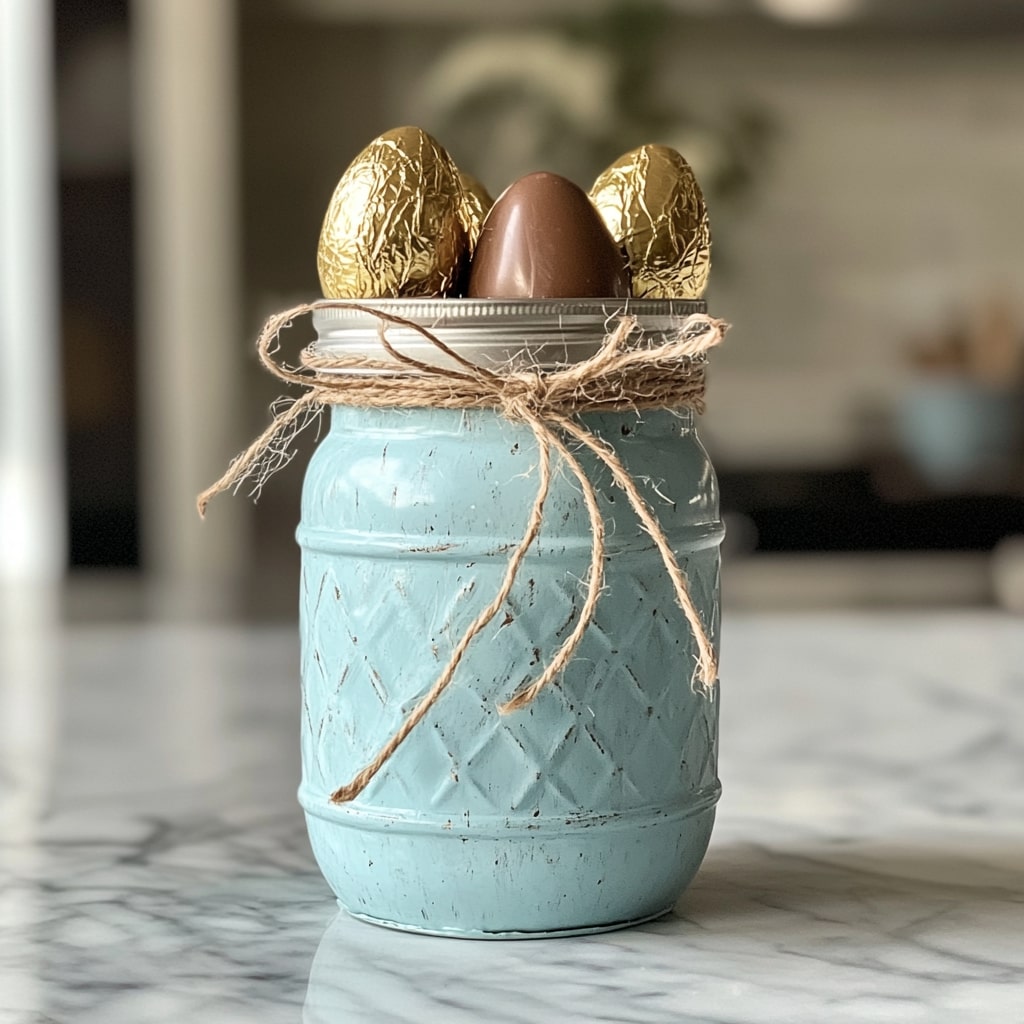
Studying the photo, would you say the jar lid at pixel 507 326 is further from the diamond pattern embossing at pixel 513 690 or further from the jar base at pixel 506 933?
the jar base at pixel 506 933

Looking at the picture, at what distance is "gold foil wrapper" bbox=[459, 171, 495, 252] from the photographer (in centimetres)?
65

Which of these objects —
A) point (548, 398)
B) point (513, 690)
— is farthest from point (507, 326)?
point (513, 690)

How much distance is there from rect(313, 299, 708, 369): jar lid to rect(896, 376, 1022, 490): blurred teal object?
199 centimetres

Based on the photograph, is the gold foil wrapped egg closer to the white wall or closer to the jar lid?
the jar lid

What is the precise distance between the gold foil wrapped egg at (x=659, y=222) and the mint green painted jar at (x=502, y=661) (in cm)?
2

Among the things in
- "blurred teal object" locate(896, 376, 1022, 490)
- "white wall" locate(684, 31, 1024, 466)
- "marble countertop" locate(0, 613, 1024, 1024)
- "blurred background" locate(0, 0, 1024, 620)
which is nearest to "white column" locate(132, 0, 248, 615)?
"blurred background" locate(0, 0, 1024, 620)

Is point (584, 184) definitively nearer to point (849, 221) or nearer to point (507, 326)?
point (849, 221)

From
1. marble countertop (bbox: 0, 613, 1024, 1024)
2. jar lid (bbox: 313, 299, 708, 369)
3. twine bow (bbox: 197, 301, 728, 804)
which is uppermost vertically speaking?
jar lid (bbox: 313, 299, 708, 369)

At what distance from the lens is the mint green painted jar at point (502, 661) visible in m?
0.59

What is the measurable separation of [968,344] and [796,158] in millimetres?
424

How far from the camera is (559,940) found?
0.61 metres

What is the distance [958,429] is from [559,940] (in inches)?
82.8

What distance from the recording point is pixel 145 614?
1.69 m

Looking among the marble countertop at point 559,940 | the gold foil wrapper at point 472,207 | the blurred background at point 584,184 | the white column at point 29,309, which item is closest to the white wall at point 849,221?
the blurred background at point 584,184
